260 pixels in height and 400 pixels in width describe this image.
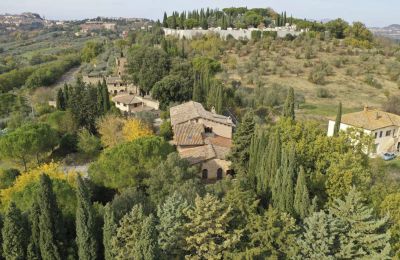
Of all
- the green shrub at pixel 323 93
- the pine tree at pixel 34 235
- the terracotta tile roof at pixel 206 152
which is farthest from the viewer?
the green shrub at pixel 323 93

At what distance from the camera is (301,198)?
63.4ft

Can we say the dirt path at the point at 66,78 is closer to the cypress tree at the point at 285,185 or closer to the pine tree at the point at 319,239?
the cypress tree at the point at 285,185

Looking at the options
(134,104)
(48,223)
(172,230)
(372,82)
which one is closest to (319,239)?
(172,230)

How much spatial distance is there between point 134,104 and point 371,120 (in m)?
25.7

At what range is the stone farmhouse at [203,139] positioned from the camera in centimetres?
2886

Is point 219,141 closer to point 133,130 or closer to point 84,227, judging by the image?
point 133,130

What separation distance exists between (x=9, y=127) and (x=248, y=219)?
120 feet

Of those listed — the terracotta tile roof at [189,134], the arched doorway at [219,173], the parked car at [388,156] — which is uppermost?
the terracotta tile roof at [189,134]

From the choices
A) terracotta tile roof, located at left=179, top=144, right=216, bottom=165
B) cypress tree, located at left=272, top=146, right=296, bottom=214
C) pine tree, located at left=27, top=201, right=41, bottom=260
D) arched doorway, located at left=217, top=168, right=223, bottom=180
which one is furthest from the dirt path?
cypress tree, located at left=272, top=146, right=296, bottom=214

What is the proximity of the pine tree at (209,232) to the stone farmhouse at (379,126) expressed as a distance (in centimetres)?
2558

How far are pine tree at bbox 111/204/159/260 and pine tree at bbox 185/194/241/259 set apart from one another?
2.02 meters

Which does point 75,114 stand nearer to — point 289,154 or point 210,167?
point 210,167

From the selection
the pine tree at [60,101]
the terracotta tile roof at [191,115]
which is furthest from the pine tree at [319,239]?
the pine tree at [60,101]

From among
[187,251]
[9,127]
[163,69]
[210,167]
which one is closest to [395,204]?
[187,251]
